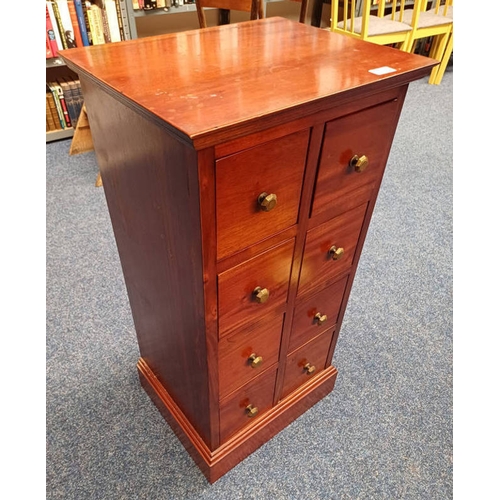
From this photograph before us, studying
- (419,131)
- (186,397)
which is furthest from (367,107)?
(419,131)

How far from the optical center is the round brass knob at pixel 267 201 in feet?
2.09

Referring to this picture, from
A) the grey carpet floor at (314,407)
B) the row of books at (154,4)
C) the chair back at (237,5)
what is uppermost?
the chair back at (237,5)

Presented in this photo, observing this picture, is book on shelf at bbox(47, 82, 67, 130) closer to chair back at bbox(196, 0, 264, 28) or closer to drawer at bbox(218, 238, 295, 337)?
chair back at bbox(196, 0, 264, 28)

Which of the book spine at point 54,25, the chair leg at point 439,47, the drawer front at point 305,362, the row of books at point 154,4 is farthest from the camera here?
the chair leg at point 439,47

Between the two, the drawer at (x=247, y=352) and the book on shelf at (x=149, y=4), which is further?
the book on shelf at (x=149, y=4)

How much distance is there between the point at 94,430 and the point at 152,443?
0.60 feet

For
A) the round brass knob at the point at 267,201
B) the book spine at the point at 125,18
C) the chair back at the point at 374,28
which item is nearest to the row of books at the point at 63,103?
the book spine at the point at 125,18

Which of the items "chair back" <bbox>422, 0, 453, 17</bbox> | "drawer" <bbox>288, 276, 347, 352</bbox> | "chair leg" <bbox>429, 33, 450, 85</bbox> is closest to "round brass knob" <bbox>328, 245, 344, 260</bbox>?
"drawer" <bbox>288, 276, 347, 352</bbox>

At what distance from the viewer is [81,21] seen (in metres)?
2.20

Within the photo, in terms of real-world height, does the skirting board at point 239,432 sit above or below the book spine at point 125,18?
below

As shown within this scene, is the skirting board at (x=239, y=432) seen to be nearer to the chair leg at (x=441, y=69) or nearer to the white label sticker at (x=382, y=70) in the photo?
the white label sticker at (x=382, y=70)

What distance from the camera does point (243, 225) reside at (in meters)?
0.66

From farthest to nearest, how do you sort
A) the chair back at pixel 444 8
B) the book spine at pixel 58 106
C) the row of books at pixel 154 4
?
the chair back at pixel 444 8
the book spine at pixel 58 106
the row of books at pixel 154 4

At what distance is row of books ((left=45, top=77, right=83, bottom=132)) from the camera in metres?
2.48
